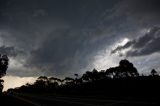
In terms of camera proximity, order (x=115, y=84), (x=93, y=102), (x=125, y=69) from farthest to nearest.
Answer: (x=125, y=69) < (x=115, y=84) < (x=93, y=102)

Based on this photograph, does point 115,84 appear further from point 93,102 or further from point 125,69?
point 125,69

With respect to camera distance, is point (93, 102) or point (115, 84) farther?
point (115, 84)

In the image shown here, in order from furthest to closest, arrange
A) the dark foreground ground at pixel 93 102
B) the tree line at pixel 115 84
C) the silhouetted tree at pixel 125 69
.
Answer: the silhouetted tree at pixel 125 69
the tree line at pixel 115 84
the dark foreground ground at pixel 93 102

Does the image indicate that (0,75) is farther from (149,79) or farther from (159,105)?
(159,105)

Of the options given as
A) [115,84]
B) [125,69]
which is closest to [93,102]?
[115,84]

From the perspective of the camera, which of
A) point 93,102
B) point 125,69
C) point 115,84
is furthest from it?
point 125,69

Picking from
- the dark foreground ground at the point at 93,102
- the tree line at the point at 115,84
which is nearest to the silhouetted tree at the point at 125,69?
the tree line at the point at 115,84

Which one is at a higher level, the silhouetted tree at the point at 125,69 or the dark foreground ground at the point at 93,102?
the silhouetted tree at the point at 125,69

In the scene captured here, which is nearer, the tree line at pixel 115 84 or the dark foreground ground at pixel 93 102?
the dark foreground ground at pixel 93 102

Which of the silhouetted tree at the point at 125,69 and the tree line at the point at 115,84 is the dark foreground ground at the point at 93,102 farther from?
the silhouetted tree at the point at 125,69

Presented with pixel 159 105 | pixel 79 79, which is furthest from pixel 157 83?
pixel 79 79

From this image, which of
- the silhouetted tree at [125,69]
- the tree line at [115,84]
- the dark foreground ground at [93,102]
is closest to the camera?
the dark foreground ground at [93,102]

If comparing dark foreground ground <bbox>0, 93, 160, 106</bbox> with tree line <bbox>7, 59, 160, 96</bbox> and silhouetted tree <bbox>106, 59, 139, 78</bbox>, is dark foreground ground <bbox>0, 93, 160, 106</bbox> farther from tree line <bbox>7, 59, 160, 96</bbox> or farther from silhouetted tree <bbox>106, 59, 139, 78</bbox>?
silhouetted tree <bbox>106, 59, 139, 78</bbox>

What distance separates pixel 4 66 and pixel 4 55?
3.46 meters
